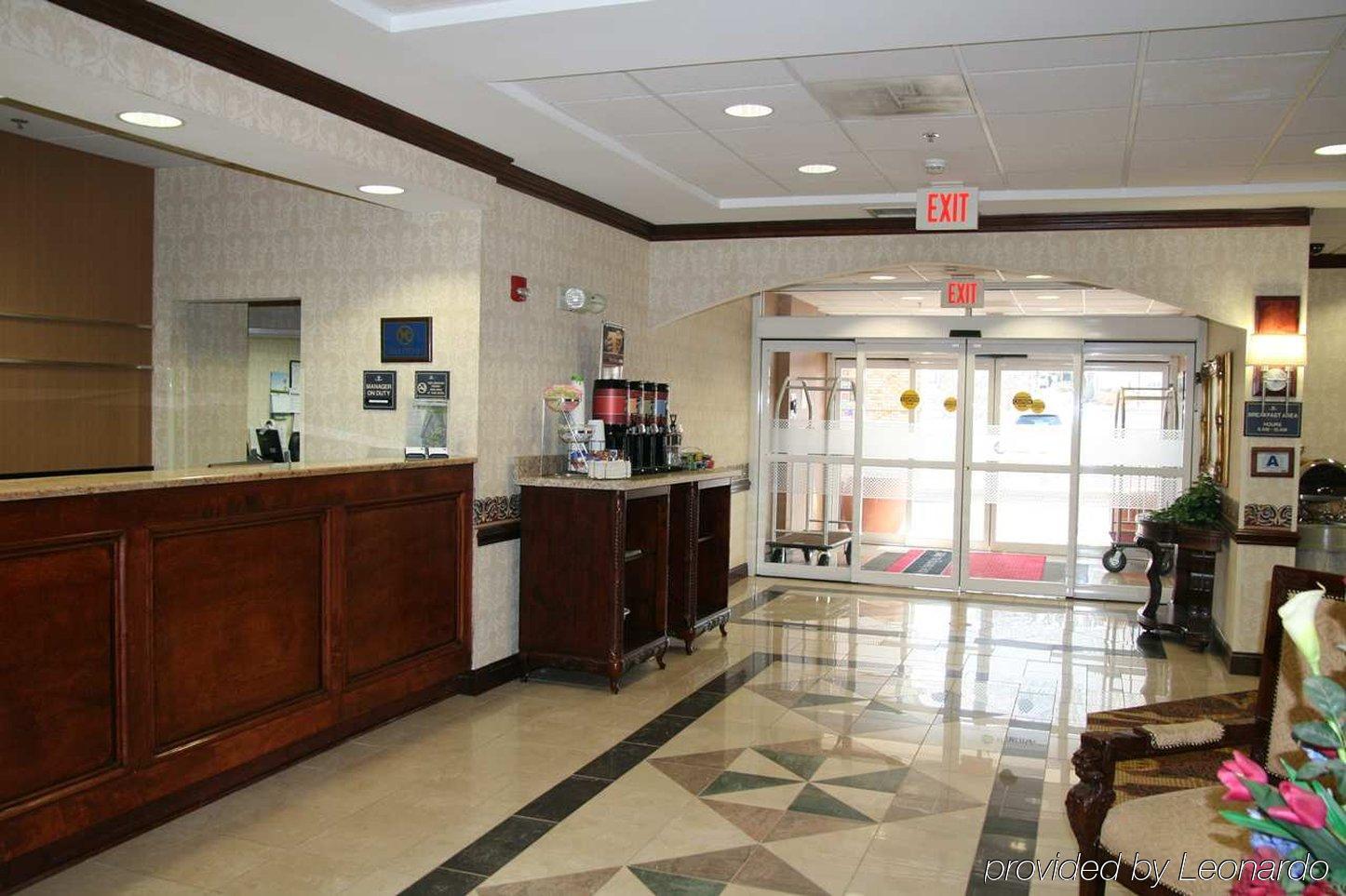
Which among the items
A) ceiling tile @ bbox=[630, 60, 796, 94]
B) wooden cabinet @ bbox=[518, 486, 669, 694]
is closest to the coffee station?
wooden cabinet @ bbox=[518, 486, 669, 694]

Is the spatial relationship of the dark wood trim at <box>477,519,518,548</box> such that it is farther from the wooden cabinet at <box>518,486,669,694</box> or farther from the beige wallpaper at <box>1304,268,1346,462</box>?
the beige wallpaper at <box>1304,268,1346,462</box>

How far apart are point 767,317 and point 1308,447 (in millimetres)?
4519

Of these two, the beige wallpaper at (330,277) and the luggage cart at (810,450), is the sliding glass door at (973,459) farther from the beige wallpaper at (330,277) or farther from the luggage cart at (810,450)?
the beige wallpaper at (330,277)

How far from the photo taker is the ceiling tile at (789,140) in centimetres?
514

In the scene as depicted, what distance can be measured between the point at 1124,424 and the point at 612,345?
4.52 meters

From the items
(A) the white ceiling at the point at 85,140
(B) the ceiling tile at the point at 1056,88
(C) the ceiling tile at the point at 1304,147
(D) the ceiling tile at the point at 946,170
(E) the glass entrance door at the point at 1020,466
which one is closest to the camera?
(B) the ceiling tile at the point at 1056,88

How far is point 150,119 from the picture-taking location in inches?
157

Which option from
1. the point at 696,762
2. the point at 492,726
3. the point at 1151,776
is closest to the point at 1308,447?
the point at 1151,776

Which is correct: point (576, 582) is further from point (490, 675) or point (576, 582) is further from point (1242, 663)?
point (1242, 663)

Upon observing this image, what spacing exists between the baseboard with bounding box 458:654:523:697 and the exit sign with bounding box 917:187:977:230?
3.47 metres

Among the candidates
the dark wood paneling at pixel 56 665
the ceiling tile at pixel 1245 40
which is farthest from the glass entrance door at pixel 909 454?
the dark wood paneling at pixel 56 665

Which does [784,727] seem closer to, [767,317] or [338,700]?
[338,700]

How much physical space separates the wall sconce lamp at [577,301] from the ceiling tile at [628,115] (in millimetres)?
1274

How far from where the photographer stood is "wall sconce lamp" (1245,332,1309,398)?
6516mm
